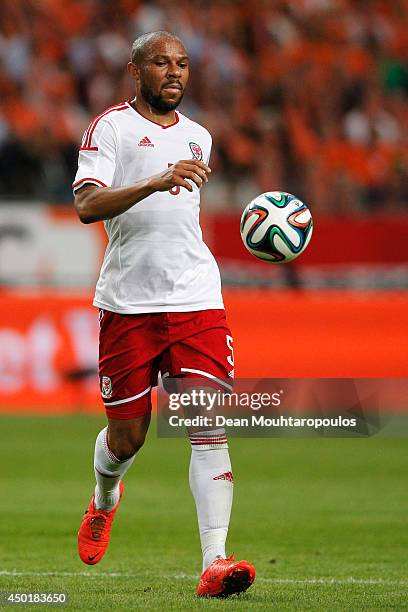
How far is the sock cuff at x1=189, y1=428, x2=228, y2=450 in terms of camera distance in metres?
6.03

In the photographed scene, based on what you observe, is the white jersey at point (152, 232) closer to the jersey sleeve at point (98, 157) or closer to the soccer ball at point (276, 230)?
the jersey sleeve at point (98, 157)

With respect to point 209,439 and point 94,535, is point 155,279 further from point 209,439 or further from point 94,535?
point 94,535

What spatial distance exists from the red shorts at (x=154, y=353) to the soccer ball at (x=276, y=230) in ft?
1.51

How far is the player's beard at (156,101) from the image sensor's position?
6121 mm

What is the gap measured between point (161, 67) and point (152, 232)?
78 cm

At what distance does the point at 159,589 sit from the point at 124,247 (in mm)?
1639

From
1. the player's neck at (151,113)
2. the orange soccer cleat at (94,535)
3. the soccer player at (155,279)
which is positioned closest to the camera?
the soccer player at (155,279)

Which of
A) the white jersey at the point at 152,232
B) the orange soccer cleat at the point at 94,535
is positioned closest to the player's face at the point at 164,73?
the white jersey at the point at 152,232

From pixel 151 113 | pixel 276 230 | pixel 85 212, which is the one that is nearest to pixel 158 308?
pixel 85 212

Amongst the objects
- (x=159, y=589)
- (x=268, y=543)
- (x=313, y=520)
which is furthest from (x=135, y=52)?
(x=313, y=520)

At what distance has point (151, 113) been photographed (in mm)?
6219

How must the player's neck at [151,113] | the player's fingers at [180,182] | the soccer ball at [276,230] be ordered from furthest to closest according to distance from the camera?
the soccer ball at [276,230] → the player's neck at [151,113] → the player's fingers at [180,182]

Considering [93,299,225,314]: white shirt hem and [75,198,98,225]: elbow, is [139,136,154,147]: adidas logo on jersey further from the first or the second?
[93,299,225,314]: white shirt hem

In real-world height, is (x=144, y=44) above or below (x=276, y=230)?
above
